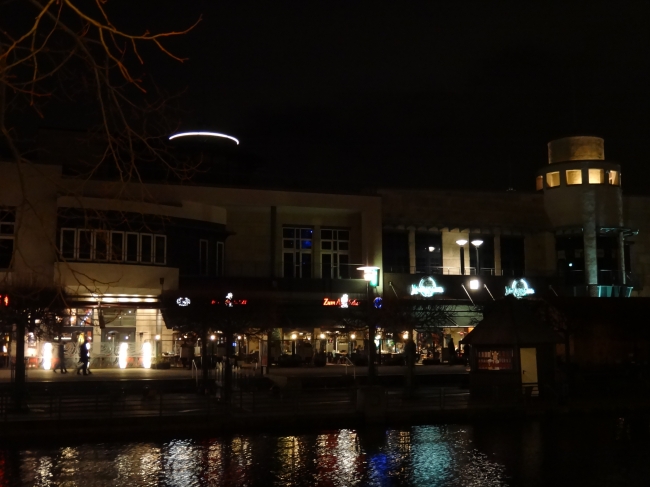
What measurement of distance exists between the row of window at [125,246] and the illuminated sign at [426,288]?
1645cm

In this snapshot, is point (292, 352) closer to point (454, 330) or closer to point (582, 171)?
point (454, 330)

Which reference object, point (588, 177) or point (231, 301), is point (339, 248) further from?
point (231, 301)

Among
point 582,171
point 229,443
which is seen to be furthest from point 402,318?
point 582,171

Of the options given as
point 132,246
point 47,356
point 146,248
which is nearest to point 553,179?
point 146,248

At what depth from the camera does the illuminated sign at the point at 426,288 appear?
46719 millimetres

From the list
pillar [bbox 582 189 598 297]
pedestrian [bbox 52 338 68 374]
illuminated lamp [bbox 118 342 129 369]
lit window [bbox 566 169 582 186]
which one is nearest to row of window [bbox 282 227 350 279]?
illuminated lamp [bbox 118 342 129 369]

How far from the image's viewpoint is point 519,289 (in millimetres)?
48281

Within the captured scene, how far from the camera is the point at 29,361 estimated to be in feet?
122

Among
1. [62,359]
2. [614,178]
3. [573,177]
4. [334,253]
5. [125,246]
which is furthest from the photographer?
[614,178]

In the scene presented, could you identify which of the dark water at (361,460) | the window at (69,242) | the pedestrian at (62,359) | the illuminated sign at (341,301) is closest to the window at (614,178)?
the illuminated sign at (341,301)

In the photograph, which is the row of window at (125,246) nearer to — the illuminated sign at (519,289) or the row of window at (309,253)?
the row of window at (309,253)

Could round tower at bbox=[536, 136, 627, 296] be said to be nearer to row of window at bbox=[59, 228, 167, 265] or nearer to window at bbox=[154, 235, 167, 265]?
window at bbox=[154, 235, 167, 265]

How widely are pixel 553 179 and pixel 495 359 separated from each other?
88.9 ft

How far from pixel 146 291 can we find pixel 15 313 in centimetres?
1259
